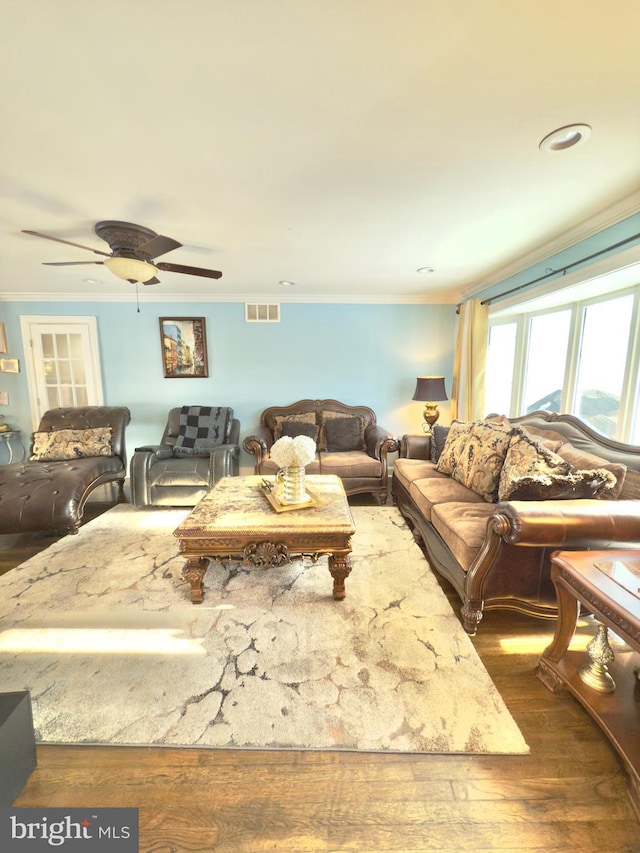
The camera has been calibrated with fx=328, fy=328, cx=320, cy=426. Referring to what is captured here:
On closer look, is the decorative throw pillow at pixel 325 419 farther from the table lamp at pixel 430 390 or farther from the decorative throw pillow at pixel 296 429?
the table lamp at pixel 430 390

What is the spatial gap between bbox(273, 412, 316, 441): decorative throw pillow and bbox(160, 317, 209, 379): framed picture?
1.15m

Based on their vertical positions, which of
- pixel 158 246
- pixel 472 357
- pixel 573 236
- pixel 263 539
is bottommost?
pixel 263 539

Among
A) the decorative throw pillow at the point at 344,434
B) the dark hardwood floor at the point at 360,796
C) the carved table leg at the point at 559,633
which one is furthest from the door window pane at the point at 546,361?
the dark hardwood floor at the point at 360,796

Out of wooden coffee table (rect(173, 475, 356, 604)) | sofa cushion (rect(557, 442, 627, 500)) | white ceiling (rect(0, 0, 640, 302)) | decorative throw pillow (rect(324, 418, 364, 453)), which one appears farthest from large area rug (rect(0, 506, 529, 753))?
white ceiling (rect(0, 0, 640, 302))

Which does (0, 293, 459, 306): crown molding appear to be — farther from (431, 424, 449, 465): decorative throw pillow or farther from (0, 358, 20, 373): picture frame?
(431, 424, 449, 465): decorative throw pillow

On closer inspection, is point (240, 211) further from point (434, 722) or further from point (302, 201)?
point (434, 722)

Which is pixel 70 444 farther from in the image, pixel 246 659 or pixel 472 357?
pixel 472 357

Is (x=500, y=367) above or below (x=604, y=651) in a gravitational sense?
above

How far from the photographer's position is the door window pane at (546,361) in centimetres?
293

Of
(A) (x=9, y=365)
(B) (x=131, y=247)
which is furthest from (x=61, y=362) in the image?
(B) (x=131, y=247)

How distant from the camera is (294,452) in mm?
2041

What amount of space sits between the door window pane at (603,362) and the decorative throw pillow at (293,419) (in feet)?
8.41

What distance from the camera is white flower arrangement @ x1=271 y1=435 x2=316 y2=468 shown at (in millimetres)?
2039

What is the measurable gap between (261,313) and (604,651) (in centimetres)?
411
